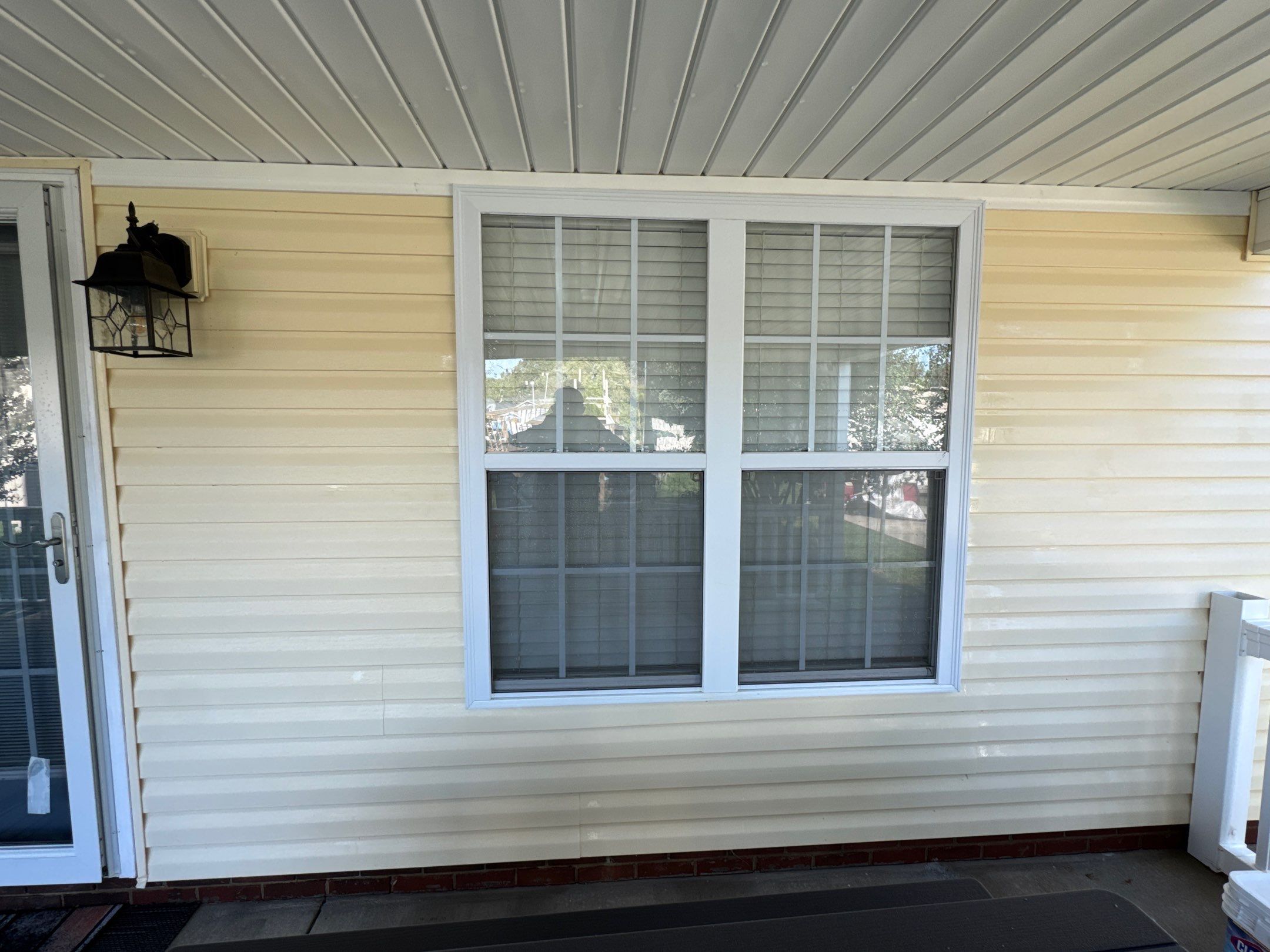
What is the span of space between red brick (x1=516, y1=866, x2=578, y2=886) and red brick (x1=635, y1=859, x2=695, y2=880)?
250mm

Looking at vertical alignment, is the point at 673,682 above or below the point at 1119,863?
above

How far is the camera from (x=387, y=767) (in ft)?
7.21

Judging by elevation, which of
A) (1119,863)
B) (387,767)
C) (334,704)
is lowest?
(1119,863)

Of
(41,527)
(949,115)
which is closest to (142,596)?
(41,527)

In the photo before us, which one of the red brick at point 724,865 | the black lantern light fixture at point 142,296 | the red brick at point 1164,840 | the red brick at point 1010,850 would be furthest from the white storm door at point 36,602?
the red brick at point 1164,840

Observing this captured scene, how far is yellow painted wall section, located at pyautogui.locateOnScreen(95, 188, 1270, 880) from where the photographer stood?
2.06 m

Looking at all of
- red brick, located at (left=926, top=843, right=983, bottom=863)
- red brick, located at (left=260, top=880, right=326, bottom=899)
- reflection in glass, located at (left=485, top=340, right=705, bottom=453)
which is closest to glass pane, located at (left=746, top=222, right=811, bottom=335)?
reflection in glass, located at (left=485, top=340, right=705, bottom=453)

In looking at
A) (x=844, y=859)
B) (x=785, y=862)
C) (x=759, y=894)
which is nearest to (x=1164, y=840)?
(x=844, y=859)

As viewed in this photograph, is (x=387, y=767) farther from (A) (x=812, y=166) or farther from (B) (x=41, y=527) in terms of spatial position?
(A) (x=812, y=166)

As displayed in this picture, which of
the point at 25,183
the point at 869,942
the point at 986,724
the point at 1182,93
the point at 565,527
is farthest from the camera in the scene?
the point at 986,724

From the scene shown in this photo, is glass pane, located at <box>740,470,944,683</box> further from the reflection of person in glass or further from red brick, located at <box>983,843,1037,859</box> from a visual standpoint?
red brick, located at <box>983,843,1037,859</box>

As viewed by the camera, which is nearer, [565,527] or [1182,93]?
[1182,93]

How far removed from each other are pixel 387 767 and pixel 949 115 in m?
2.81

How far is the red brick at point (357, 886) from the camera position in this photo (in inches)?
86.7
